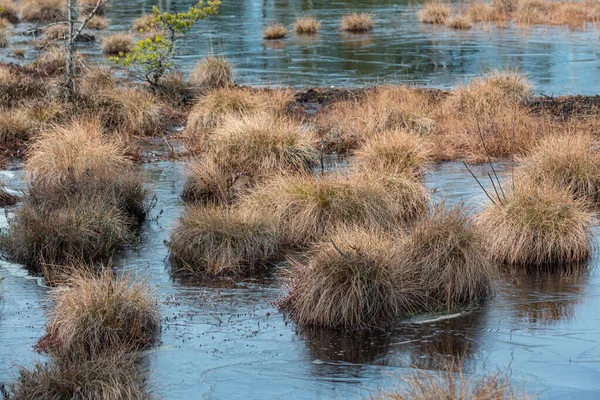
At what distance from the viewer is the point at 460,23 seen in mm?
36719

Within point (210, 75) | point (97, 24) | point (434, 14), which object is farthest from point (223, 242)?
point (434, 14)

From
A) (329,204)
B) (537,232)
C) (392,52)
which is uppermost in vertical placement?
(392,52)

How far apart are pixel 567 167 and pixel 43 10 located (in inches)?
1232

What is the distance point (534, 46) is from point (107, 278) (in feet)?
81.8

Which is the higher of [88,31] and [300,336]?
[88,31]

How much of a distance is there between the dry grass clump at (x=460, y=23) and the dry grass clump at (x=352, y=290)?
28.7 meters

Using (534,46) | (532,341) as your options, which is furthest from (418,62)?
(532,341)

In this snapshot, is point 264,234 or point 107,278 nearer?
point 107,278

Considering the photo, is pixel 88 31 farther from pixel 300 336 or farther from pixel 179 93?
pixel 300 336

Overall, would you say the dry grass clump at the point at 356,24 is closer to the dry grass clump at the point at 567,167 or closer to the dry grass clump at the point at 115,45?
the dry grass clump at the point at 115,45

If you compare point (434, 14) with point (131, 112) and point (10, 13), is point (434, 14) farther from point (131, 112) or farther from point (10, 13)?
point (131, 112)

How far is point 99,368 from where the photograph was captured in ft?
23.2

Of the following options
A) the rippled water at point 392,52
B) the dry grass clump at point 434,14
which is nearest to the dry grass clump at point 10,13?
the rippled water at point 392,52

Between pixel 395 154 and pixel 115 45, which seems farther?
pixel 115 45
